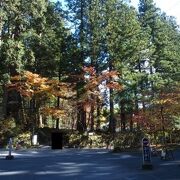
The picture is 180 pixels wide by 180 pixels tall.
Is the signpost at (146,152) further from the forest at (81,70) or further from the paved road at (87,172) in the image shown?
the forest at (81,70)

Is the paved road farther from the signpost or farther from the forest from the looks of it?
the forest

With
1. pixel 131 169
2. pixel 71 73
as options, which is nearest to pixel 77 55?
pixel 71 73

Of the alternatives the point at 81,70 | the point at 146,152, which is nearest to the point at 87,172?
the point at 146,152

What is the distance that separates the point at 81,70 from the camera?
31.7m

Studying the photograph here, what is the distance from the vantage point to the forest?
28766mm

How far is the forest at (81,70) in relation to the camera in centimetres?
2877

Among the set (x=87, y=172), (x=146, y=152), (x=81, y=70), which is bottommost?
(x=87, y=172)

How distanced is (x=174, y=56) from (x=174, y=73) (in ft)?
8.56

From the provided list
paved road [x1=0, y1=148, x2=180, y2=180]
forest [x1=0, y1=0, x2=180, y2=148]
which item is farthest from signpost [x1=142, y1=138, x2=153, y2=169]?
forest [x1=0, y1=0, x2=180, y2=148]

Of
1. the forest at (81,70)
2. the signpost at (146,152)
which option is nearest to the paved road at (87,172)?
the signpost at (146,152)

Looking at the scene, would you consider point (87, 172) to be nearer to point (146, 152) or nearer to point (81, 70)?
point (146, 152)

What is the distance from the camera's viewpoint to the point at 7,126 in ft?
98.1

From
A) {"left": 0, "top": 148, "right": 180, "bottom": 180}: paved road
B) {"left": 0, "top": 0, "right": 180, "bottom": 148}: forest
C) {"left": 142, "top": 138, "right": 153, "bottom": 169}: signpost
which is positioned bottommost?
{"left": 0, "top": 148, "right": 180, "bottom": 180}: paved road

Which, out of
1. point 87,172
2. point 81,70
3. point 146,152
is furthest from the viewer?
point 81,70
